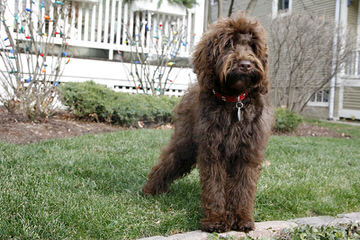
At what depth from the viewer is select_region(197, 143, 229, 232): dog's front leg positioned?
3271 millimetres

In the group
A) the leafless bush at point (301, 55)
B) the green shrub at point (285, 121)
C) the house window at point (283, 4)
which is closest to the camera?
the green shrub at point (285, 121)

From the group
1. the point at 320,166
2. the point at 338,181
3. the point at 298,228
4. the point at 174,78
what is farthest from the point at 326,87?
the point at 298,228

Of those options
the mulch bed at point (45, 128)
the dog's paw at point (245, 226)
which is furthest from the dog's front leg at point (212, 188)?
the mulch bed at point (45, 128)

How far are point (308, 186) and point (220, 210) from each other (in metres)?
1.84

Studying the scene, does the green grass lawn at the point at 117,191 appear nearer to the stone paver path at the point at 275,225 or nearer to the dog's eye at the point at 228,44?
the stone paver path at the point at 275,225

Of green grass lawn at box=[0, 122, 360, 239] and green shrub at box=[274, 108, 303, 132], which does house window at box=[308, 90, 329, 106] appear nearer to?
green shrub at box=[274, 108, 303, 132]

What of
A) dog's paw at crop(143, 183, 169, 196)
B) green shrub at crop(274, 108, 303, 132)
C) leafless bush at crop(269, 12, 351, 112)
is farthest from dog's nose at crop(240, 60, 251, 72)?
leafless bush at crop(269, 12, 351, 112)

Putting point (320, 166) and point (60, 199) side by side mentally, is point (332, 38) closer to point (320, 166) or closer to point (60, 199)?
point (320, 166)

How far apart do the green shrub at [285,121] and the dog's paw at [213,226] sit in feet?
22.6

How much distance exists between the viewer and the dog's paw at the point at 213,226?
10.6 ft

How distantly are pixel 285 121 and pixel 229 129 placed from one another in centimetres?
686

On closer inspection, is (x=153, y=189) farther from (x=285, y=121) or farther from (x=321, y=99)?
(x=321, y=99)

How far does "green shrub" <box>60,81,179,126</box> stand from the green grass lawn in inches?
64.5

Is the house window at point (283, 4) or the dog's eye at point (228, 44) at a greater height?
the house window at point (283, 4)
